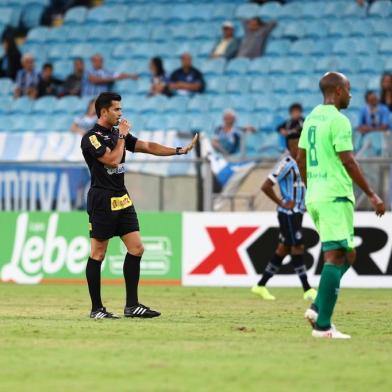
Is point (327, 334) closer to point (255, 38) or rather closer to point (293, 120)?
point (293, 120)

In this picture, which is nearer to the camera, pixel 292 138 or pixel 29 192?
pixel 292 138

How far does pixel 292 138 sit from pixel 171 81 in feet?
31.0

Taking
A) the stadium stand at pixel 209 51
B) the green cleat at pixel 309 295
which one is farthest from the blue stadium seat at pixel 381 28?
the green cleat at pixel 309 295

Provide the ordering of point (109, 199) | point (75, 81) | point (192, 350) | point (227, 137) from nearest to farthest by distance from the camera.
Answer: point (192, 350), point (109, 199), point (227, 137), point (75, 81)

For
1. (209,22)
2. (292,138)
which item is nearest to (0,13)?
(209,22)

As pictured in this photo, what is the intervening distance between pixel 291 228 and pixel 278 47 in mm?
9513

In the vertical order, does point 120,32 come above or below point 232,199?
above

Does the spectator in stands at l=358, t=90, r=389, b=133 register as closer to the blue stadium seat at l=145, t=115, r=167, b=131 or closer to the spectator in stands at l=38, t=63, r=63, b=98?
the blue stadium seat at l=145, t=115, r=167, b=131

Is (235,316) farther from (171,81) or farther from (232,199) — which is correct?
(171,81)

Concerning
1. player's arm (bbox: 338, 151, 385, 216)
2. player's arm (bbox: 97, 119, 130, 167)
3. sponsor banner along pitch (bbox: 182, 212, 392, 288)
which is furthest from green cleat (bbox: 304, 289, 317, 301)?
player's arm (bbox: 338, 151, 385, 216)

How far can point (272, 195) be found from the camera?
16.4 m

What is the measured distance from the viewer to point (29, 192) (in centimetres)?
2045

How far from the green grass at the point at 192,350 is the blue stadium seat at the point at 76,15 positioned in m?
14.3

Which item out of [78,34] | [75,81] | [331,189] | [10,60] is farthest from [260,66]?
[331,189]
